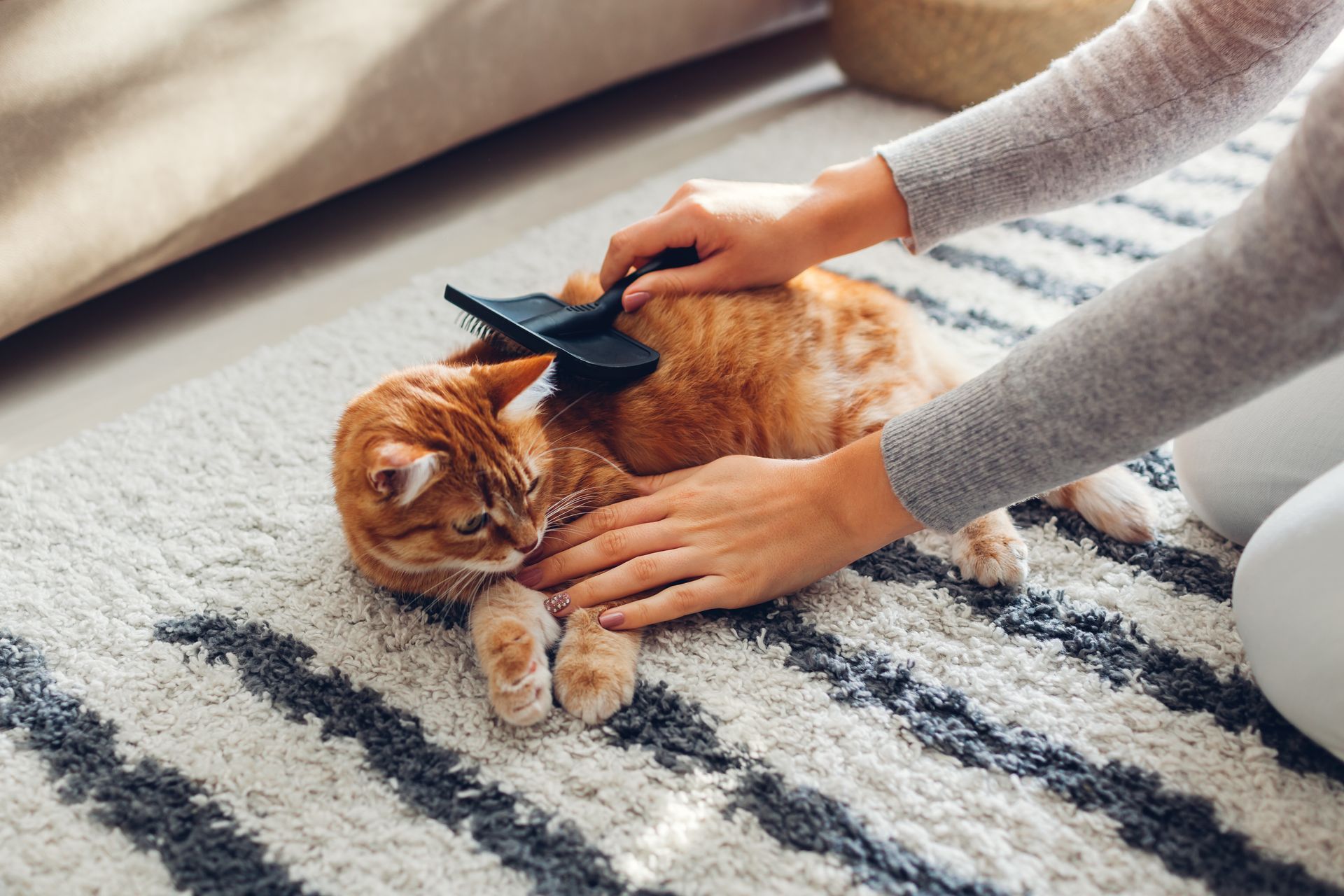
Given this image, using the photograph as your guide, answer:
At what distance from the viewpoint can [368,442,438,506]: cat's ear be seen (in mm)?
Answer: 858

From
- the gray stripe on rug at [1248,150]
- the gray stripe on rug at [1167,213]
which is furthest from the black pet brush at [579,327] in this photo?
the gray stripe on rug at [1248,150]

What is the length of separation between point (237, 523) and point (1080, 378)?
97 centimetres

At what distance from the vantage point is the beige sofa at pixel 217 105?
131 cm

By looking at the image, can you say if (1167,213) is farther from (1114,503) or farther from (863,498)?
(863,498)

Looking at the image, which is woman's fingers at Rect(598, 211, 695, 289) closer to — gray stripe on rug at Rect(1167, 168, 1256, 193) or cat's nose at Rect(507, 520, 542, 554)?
cat's nose at Rect(507, 520, 542, 554)

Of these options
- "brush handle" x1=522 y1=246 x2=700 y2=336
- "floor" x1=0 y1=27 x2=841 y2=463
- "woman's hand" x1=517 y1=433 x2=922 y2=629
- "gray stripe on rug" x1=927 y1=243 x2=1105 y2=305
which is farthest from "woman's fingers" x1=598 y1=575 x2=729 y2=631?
"floor" x1=0 y1=27 x2=841 y2=463

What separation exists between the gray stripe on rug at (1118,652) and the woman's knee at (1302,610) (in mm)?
28

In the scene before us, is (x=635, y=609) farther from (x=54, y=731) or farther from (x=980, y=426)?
(x=54, y=731)

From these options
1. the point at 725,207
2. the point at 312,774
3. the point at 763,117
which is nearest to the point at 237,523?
the point at 312,774

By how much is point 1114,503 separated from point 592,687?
24.7 inches

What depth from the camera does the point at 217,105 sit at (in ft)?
4.83

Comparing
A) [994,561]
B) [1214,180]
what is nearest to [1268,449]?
[994,561]

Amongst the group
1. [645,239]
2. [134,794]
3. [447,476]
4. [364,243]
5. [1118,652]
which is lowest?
[1118,652]

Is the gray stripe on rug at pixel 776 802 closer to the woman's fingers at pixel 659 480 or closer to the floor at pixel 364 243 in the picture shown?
the woman's fingers at pixel 659 480
